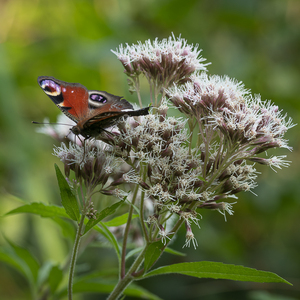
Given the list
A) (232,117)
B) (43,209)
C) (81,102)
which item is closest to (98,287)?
(43,209)

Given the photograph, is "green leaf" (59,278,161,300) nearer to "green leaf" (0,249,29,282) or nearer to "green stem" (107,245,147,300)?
"green leaf" (0,249,29,282)

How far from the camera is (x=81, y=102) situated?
6.24ft

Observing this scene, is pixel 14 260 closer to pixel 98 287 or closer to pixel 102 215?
pixel 98 287

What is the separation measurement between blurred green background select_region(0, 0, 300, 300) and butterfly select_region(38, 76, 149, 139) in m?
1.80

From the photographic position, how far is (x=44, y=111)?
4.52 metres

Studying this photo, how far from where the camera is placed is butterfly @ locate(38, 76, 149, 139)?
5.75 feet

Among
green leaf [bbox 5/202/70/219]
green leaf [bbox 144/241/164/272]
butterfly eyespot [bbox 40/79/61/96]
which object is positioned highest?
butterfly eyespot [bbox 40/79/61/96]

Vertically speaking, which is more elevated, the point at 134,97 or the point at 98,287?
the point at 134,97

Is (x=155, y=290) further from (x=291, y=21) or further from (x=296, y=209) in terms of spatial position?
(x=291, y=21)

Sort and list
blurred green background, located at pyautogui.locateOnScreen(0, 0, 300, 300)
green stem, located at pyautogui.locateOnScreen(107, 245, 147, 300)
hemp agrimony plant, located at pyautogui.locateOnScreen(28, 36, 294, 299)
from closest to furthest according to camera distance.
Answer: hemp agrimony plant, located at pyautogui.locateOnScreen(28, 36, 294, 299) → green stem, located at pyautogui.locateOnScreen(107, 245, 147, 300) → blurred green background, located at pyautogui.locateOnScreen(0, 0, 300, 300)

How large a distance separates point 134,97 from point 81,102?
189cm

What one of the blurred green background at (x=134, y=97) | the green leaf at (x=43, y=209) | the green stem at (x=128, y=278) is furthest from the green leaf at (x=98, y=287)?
the blurred green background at (x=134, y=97)

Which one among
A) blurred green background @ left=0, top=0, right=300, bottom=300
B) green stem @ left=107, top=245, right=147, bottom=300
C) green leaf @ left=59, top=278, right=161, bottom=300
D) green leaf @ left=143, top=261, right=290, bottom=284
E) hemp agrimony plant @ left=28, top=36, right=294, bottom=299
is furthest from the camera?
blurred green background @ left=0, top=0, right=300, bottom=300

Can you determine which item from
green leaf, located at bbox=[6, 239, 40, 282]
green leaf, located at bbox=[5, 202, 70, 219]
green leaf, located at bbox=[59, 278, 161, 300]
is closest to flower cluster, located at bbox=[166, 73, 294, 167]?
green leaf, located at bbox=[5, 202, 70, 219]
